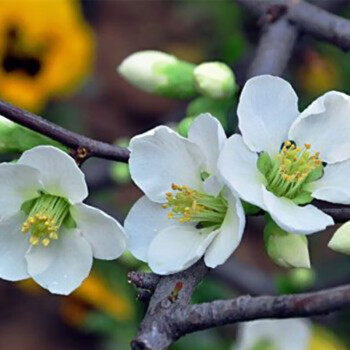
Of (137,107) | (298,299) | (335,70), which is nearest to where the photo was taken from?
(298,299)

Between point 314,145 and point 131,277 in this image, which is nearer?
point 131,277

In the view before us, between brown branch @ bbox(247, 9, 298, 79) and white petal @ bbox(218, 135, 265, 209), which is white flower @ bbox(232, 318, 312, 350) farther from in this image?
white petal @ bbox(218, 135, 265, 209)

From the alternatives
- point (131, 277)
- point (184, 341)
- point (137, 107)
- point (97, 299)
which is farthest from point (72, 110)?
point (131, 277)

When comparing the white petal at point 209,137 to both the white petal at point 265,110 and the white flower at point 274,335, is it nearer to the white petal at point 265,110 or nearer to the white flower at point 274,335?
the white petal at point 265,110

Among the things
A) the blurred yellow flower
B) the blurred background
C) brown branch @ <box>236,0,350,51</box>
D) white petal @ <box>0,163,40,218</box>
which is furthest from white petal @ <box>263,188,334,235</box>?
the blurred yellow flower

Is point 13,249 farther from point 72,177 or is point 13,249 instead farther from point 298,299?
point 298,299

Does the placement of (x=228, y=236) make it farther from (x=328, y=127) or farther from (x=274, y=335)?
(x=274, y=335)
